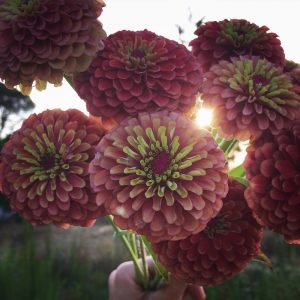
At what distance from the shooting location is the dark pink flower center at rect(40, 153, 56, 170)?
386 millimetres

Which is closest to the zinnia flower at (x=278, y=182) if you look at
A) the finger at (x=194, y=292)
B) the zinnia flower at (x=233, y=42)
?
the zinnia flower at (x=233, y=42)

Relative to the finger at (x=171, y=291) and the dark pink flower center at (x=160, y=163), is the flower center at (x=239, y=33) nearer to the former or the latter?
the dark pink flower center at (x=160, y=163)

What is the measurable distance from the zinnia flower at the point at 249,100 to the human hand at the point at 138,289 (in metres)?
0.22

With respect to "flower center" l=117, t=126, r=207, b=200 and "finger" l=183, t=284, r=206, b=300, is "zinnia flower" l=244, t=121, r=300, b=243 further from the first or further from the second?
"finger" l=183, t=284, r=206, b=300

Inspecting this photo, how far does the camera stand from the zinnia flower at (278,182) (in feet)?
1.18

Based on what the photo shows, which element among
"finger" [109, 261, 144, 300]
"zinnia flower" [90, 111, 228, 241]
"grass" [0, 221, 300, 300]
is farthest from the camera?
"grass" [0, 221, 300, 300]

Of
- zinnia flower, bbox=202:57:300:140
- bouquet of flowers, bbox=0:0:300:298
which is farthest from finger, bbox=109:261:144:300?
zinnia flower, bbox=202:57:300:140

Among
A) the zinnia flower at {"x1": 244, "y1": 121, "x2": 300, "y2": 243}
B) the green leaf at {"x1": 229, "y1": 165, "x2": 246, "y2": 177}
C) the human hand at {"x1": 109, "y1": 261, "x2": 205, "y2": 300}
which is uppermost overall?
the green leaf at {"x1": 229, "y1": 165, "x2": 246, "y2": 177}

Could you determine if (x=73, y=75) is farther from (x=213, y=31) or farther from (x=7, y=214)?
(x=7, y=214)

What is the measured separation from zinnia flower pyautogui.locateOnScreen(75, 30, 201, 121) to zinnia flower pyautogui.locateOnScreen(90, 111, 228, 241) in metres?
0.03

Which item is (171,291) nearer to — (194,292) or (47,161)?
(194,292)

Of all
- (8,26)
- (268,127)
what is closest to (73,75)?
(8,26)

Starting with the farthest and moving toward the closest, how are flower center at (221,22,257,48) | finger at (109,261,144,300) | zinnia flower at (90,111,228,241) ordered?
finger at (109,261,144,300) → flower center at (221,22,257,48) → zinnia flower at (90,111,228,241)

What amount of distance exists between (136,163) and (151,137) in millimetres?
23
